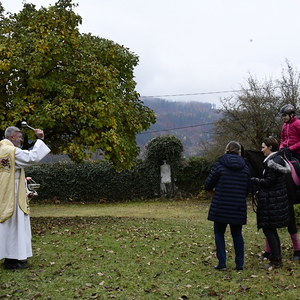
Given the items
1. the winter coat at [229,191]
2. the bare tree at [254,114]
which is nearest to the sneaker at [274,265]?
the winter coat at [229,191]

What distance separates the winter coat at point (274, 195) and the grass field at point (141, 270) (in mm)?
733

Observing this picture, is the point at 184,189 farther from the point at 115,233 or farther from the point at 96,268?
the point at 96,268

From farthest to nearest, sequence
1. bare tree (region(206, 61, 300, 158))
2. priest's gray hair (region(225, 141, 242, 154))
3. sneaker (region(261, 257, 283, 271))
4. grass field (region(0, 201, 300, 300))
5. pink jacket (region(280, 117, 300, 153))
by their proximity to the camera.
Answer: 1. bare tree (region(206, 61, 300, 158))
2. pink jacket (region(280, 117, 300, 153))
3. sneaker (region(261, 257, 283, 271))
4. priest's gray hair (region(225, 141, 242, 154))
5. grass field (region(0, 201, 300, 300))

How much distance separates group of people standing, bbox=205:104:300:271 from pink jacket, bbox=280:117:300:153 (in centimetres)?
10

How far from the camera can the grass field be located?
483 centimetres

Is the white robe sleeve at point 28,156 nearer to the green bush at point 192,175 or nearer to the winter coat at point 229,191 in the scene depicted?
the winter coat at point 229,191

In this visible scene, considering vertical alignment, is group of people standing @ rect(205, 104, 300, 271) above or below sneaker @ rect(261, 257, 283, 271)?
above

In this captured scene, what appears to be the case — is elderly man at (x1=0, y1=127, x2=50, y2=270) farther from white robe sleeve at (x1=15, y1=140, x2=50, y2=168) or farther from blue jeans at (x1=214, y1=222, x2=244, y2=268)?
blue jeans at (x1=214, y1=222, x2=244, y2=268)

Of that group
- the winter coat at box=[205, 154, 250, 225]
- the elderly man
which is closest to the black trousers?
the winter coat at box=[205, 154, 250, 225]

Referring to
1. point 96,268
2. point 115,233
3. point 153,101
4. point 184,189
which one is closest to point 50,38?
point 115,233

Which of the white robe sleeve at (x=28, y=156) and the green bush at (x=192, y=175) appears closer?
the white robe sleeve at (x=28, y=156)

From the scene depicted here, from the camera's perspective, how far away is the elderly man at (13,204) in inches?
228

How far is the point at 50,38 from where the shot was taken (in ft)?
34.1

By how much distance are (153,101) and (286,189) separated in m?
139
